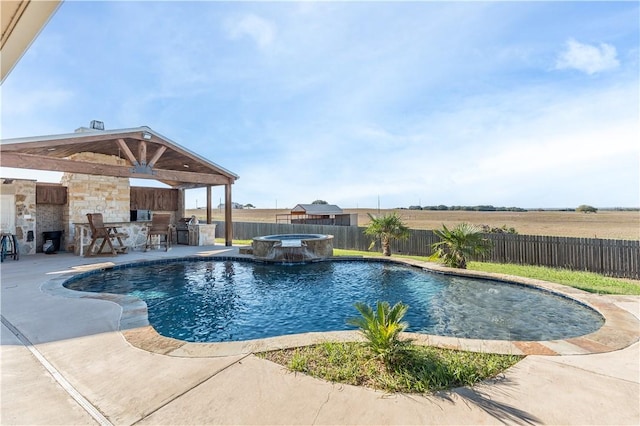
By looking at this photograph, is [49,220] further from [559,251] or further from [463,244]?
[559,251]

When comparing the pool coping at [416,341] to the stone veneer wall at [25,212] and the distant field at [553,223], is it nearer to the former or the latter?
the distant field at [553,223]

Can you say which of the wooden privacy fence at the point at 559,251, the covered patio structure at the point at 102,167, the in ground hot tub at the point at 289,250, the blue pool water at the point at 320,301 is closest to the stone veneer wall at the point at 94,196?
the covered patio structure at the point at 102,167

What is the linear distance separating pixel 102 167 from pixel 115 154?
11.9ft

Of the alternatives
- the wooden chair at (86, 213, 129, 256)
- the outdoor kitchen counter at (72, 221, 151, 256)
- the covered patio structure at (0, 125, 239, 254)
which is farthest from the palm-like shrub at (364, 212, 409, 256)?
the outdoor kitchen counter at (72, 221, 151, 256)

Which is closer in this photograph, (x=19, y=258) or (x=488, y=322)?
(x=488, y=322)

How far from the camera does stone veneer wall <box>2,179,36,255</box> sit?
1062cm

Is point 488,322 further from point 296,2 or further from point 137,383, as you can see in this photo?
point 296,2

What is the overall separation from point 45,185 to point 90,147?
2.18m

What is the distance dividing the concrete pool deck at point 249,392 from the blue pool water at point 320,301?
1275mm

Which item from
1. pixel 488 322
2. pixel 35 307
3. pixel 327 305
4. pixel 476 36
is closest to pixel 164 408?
pixel 327 305

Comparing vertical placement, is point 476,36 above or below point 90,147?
above

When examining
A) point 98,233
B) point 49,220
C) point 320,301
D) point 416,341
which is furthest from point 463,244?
point 49,220

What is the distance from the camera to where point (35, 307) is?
190 inches

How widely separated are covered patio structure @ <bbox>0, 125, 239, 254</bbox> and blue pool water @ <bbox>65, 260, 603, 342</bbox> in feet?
11.8
